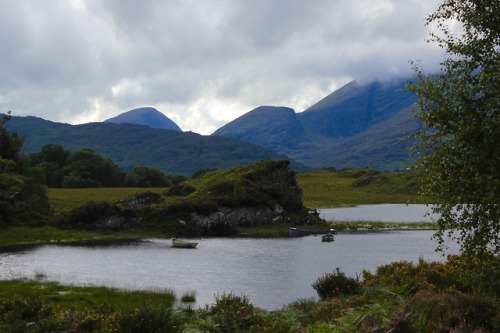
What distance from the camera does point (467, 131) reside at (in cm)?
1970

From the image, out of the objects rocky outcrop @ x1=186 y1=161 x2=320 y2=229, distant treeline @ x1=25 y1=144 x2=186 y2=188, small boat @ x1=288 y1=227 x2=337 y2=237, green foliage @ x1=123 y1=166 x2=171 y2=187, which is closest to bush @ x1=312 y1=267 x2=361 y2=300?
small boat @ x1=288 y1=227 x2=337 y2=237

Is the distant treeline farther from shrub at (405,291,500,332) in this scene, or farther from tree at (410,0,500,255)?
shrub at (405,291,500,332)

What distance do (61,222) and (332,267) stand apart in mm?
46696

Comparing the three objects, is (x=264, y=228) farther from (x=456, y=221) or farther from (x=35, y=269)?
(x=456, y=221)

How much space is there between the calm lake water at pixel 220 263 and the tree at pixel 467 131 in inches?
605

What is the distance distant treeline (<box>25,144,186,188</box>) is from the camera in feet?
526

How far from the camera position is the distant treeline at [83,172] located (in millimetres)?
160250

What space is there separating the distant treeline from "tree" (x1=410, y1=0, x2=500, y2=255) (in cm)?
14608

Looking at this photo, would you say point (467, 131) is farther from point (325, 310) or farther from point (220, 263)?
point (220, 263)

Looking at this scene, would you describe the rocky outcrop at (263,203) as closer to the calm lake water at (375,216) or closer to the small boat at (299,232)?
the small boat at (299,232)

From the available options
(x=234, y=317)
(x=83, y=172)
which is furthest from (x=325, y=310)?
(x=83, y=172)

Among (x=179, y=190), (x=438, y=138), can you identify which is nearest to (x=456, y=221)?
(x=438, y=138)

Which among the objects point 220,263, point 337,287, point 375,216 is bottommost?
point 220,263

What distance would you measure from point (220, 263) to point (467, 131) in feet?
120
